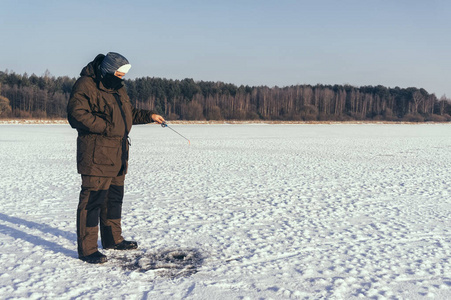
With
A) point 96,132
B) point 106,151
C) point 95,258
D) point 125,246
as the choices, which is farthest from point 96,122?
point 125,246

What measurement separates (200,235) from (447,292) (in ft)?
7.79

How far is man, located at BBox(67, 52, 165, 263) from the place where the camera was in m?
3.38

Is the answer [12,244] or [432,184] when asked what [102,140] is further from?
[432,184]

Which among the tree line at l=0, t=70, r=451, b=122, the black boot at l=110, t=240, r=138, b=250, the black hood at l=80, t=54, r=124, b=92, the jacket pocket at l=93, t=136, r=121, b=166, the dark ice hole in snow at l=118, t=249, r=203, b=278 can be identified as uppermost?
the tree line at l=0, t=70, r=451, b=122

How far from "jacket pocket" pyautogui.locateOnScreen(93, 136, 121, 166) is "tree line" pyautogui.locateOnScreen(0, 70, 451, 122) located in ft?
225

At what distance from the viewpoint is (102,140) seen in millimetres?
3482

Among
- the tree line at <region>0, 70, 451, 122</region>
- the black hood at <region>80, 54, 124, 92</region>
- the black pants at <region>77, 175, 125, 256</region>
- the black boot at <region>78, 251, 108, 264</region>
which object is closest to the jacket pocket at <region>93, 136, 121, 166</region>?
the black pants at <region>77, 175, 125, 256</region>

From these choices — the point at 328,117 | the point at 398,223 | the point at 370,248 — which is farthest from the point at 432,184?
the point at 328,117

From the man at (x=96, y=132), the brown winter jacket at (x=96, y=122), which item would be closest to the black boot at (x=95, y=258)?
the man at (x=96, y=132)

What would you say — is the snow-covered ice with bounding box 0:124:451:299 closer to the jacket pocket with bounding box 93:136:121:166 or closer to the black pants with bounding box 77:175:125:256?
the black pants with bounding box 77:175:125:256

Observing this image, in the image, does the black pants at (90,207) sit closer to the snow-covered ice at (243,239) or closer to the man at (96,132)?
the man at (96,132)

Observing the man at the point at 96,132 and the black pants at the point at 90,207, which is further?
the black pants at the point at 90,207

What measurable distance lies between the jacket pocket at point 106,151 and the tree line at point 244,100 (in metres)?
68.5

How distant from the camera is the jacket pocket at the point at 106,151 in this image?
3457 millimetres
